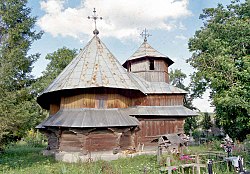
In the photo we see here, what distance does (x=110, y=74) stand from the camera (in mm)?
14992

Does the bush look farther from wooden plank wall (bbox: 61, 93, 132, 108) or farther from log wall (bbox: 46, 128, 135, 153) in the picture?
log wall (bbox: 46, 128, 135, 153)

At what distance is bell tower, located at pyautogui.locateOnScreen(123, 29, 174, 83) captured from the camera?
1941cm

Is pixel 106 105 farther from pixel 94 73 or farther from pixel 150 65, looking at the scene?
pixel 150 65

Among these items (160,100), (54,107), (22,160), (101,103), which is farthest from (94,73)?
(22,160)

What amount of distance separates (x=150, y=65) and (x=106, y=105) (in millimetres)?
7084

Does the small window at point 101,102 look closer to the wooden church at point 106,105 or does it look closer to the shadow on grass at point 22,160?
the wooden church at point 106,105

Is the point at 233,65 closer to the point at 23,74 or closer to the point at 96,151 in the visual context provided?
the point at 96,151

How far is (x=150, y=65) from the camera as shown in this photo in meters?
20.0

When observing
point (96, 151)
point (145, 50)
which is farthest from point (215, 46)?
point (96, 151)

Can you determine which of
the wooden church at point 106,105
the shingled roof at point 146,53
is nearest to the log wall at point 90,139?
the wooden church at point 106,105

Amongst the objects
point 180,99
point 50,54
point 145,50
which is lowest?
point 180,99

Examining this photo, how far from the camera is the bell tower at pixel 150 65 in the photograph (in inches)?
764

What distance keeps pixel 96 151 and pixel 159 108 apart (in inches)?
234

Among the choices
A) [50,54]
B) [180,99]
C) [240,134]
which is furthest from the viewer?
[50,54]
